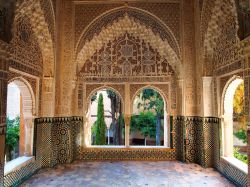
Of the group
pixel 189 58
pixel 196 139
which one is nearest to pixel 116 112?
pixel 196 139

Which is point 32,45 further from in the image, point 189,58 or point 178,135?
point 178,135

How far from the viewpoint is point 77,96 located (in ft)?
21.2

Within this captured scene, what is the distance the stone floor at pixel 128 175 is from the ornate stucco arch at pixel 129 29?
105 inches

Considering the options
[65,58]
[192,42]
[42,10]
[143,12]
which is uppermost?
[143,12]

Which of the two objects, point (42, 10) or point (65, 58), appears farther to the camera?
point (65, 58)

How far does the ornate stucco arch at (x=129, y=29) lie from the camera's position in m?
6.13

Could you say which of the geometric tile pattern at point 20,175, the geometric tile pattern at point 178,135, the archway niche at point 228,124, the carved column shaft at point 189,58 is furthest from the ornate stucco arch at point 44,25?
the archway niche at point 228,124

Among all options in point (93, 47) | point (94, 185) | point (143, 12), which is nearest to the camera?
point (94, 185)

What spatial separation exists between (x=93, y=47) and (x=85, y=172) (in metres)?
3.48

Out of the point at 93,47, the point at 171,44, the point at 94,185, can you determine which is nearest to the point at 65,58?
the point at 93,47

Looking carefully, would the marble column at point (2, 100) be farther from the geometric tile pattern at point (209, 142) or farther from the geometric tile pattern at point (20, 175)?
the geometric tile pattern at point (209, 142)

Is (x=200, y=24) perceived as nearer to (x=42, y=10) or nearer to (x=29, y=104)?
(x=42, y=10)

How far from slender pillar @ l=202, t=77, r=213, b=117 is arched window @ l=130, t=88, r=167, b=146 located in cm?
517

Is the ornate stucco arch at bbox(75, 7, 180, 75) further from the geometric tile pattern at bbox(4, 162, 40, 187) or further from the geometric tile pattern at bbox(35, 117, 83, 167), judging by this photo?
the geometric tile pattern at bbox(4, 162, 40, 187)
